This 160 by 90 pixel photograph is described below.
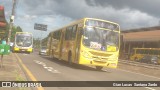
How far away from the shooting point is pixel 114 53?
75.8 feet

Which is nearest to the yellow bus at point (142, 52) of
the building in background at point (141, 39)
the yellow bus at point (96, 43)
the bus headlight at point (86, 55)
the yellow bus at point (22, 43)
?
the building in background at point (141, 39)

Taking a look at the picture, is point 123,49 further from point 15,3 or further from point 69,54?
point 69,54

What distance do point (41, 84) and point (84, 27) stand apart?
9.85 m

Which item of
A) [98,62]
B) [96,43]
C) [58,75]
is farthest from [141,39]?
[58,75]

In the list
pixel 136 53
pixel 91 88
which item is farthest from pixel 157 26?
pixel 91 88

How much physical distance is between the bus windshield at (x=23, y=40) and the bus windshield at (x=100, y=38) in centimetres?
3005

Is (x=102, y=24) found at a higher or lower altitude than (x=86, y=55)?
higher

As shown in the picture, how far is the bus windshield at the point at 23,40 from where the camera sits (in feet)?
169

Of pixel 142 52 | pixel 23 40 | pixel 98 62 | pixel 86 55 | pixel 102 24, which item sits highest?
pixel 102 24

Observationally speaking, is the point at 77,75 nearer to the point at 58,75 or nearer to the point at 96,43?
the point at 58,75

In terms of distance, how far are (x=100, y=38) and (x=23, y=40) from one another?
30.5 meters

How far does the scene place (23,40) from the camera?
51812 mm

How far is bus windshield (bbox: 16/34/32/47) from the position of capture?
51.6m

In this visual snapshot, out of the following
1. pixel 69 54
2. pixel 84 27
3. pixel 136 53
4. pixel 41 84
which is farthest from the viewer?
pixel 136 53
